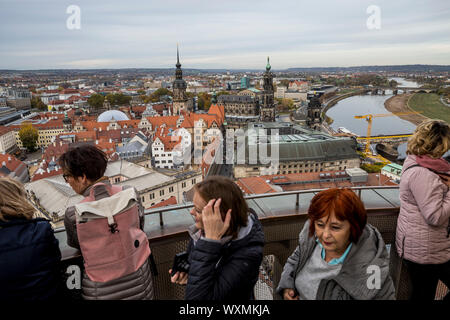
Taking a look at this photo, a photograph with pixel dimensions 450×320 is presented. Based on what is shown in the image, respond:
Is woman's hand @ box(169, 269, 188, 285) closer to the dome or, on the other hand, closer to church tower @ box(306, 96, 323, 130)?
church tower @ box(306, 96, 323, 130)

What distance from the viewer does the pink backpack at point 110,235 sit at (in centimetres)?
83

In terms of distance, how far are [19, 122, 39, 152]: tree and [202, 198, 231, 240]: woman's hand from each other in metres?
26.1

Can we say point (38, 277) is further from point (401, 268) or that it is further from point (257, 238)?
point (401, 268)

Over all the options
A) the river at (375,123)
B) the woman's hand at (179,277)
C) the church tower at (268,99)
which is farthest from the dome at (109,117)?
the woman's hand at (179,277)

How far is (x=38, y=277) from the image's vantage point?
33.2 inches

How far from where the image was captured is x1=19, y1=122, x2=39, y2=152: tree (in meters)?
22.0

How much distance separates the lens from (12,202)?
2.78ft

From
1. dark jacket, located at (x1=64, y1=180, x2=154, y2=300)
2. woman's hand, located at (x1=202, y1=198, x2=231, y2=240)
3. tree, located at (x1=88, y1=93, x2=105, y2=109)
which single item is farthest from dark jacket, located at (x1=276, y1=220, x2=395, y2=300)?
tree, located at (x1=88, y1=93, x2=105, y2=109)

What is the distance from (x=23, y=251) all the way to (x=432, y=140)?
1.41m

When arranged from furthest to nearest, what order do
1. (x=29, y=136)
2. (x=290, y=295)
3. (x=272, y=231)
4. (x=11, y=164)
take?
1. (x=29, y=136)
2. (x=11, y=164)
3. (x=272, y=231)
4. (x=290, y=295)

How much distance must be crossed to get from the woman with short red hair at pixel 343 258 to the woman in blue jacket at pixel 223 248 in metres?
0.18

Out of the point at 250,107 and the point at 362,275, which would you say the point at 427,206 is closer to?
the point at 362,275

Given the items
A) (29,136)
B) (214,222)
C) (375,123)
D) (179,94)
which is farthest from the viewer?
(375,123)

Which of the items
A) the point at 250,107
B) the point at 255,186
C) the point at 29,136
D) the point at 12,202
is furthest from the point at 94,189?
the point at 250,107
